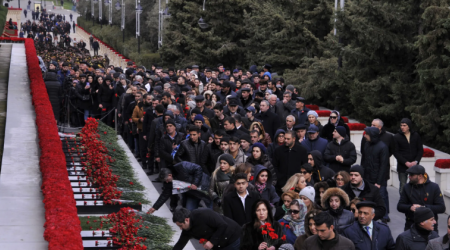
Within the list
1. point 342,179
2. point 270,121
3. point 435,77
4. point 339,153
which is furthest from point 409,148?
point 435,77

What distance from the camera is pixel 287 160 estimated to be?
12250 millimetres

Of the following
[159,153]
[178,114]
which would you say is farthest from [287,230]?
[178,114]

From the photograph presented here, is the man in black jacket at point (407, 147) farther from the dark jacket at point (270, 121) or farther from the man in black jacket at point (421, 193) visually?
the man in black jacket at point (421, 193)

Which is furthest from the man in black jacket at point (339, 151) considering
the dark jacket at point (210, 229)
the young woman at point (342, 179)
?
the dark jacket at point (210, 229)

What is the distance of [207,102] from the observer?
16.6 meters

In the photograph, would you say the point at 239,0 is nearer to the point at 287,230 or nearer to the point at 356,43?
the point at 356,43

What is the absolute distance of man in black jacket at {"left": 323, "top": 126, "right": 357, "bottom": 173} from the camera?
505 inches

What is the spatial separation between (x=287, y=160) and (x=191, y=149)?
1691 mm

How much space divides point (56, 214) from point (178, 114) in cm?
561

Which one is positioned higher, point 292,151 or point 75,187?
point 292,151

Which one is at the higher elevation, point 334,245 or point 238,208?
point 334,245

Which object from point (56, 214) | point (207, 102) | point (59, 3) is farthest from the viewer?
point (59, 3)

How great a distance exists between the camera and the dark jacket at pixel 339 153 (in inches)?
505

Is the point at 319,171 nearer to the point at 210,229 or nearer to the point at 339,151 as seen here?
the point at 339,151
